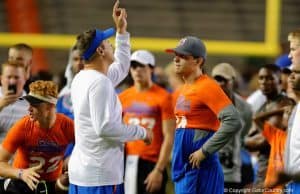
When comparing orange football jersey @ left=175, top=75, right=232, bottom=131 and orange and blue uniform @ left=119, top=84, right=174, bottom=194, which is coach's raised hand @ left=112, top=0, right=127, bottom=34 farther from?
orange and blue uniform @ left=119, top=84, right=174, bottom=194

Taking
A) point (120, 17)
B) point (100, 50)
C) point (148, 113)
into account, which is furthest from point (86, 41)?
point (148, 113)

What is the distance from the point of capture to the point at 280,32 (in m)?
12.8

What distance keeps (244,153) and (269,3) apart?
347 cm

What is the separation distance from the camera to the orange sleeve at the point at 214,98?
569cm

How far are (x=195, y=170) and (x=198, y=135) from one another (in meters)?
0.23

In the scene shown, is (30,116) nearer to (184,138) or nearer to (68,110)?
(184,138)

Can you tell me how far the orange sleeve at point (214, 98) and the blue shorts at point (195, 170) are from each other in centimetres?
21

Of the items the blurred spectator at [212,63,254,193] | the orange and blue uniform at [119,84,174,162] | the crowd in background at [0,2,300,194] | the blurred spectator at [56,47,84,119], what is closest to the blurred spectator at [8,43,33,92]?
the crowd in background at [0,2,300,194]

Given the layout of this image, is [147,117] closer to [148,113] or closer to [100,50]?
[148,113]

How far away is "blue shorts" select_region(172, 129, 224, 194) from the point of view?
19.1ft

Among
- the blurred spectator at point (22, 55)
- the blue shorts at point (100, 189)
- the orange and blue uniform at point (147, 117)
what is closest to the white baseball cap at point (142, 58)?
the orange and blue uniform at point (147, 117)

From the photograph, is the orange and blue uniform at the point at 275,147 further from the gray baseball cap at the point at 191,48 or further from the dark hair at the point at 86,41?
the dark hair at the point at 86,41

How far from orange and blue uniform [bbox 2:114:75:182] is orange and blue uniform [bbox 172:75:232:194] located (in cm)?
77

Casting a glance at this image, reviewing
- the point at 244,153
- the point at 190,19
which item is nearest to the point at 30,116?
the point at 244,153
